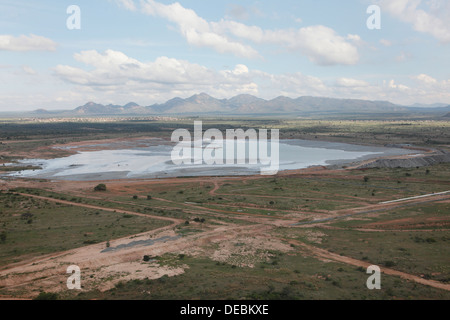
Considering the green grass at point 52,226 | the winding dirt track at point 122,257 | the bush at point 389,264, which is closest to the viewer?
the winding dirt track at point 122,257

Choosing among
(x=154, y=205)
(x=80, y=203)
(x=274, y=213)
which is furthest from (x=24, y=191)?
(x=274, y=213)

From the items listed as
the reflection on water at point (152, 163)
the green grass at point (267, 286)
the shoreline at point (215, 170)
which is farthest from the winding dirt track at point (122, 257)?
the reflection on water at point (152, 163)

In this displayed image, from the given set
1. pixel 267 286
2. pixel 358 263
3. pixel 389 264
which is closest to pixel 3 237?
pixel 267 286

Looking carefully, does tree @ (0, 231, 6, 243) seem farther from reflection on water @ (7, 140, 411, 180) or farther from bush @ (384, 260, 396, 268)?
reflection on water @ (7, 140, 411, 180)

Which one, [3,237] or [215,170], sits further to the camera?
[215,170]

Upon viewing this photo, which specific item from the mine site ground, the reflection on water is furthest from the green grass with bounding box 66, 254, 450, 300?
the reflection on water

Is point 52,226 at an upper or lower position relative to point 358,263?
upper

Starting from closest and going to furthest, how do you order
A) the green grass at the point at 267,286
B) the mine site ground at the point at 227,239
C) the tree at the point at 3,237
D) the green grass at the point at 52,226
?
the green grass at the point at 267,286 < the mine site ground at the point at 227,239 < the green grass at the point at 52,226 < the tree at the point at 3,237

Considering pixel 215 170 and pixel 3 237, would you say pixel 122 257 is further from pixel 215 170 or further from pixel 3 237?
pixel 215 170

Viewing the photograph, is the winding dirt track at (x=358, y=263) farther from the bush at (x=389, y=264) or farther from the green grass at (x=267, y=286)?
the green grass at (x=267, y=286)

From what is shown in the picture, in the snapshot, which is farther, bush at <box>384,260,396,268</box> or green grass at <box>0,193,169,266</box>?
green grass at <box>0,193,169,266</box>
